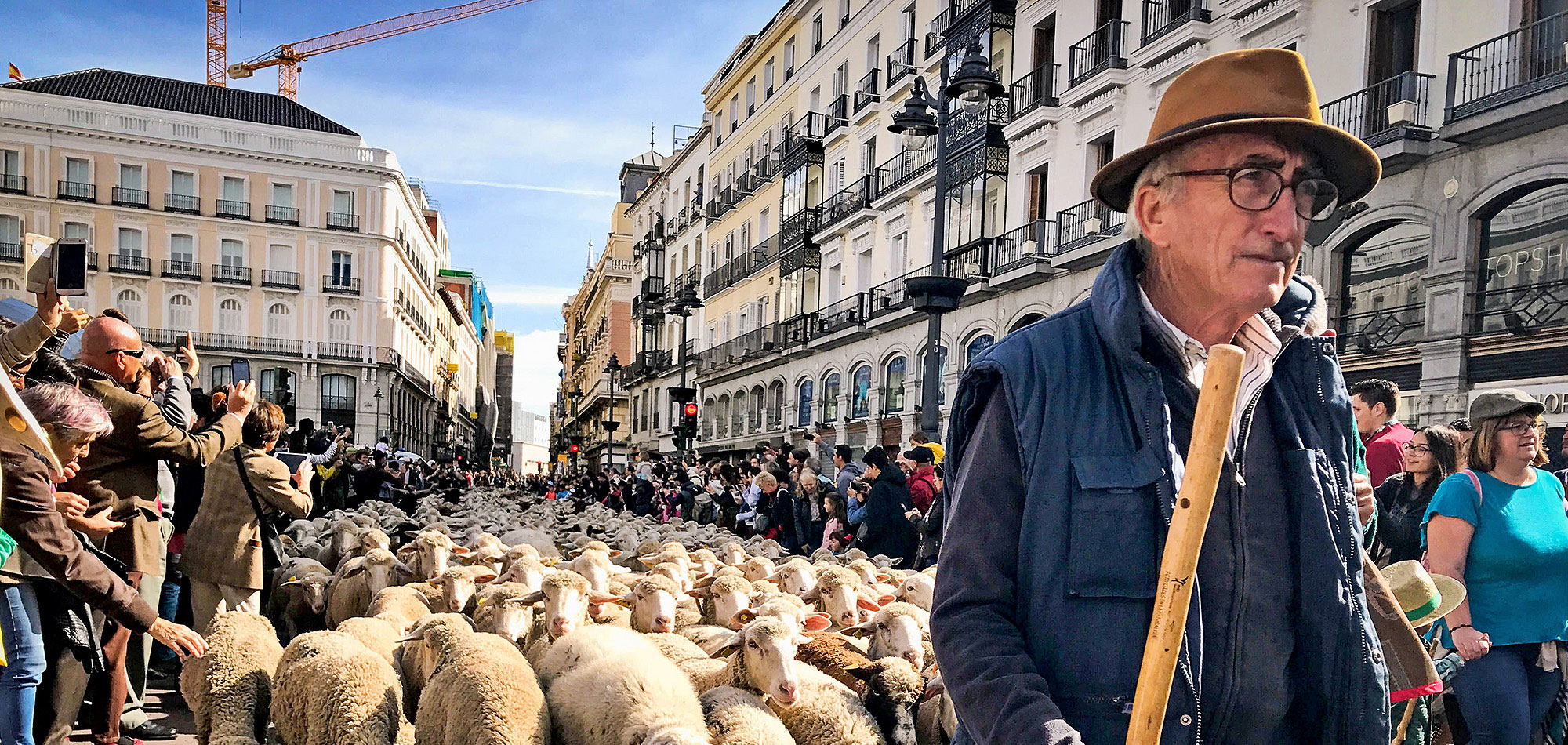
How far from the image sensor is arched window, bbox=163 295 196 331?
5378cm

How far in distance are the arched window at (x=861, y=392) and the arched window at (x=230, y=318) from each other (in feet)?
126

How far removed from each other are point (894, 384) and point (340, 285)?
39.6 metres

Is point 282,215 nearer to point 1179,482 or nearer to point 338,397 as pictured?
point 338,397

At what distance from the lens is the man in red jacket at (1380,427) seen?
19.2 feet

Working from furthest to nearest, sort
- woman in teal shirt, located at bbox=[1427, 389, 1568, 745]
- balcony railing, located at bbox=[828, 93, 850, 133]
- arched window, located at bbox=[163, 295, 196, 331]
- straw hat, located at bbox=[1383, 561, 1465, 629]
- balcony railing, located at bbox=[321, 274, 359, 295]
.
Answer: balcony railing, located at bbox=[321, 274, 359, 295] → arched window, located at bbox=[163, 295, 196, 331] → balcony railing, located at bbox=[828, 93, 850, 133] → woman in teal shirt, located at bbox=[1427, 389, 1568, 745] → straw hat, located at bbox=[1383, 561, 1465, 629]

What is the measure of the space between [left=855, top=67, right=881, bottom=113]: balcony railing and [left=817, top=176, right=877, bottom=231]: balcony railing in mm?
1868

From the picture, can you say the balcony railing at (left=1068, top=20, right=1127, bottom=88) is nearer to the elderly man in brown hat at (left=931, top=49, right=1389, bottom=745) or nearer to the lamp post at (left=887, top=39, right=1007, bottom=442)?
the lamp post at (left=887, top=39, right=1007, bottom=442)

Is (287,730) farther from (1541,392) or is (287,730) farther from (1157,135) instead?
(1541,392)

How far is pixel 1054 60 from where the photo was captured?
21266mm

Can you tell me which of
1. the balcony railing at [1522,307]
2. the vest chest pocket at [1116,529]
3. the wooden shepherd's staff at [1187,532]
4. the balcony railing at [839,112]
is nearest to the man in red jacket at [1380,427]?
the vest chest pocket at [1116,529]

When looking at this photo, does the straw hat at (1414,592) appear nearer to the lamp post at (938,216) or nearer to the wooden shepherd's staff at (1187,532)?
the wooden shepherd's staff at (1187,532)

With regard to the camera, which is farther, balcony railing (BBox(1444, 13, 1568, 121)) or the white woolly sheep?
balcony railing (BBox(1444, 13, 1568, 121))

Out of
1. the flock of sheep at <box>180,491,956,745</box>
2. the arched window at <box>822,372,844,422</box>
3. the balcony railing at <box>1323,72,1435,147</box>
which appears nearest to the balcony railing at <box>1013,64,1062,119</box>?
the balcony railing at <box>1323,72,1435,147</box>

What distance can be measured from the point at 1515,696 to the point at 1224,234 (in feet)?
11.6
